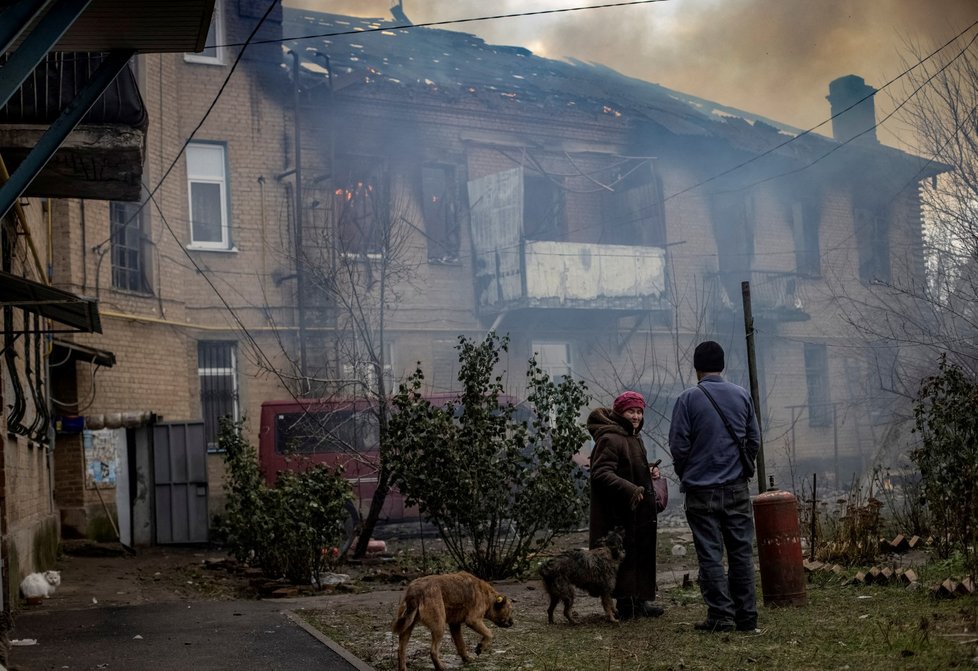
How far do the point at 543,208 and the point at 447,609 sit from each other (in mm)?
19507

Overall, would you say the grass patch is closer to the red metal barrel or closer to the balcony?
the red metal barrel

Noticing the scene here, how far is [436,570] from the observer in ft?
39.5

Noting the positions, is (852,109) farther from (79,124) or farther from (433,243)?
(79,124)

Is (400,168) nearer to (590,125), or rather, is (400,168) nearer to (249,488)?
(590,125)

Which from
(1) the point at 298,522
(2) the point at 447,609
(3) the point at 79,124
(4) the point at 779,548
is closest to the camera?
(2) the point at 447,609

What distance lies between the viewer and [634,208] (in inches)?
1031

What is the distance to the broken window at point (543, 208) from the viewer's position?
25094mm

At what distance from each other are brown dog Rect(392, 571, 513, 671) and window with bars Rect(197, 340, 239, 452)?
14429 mm

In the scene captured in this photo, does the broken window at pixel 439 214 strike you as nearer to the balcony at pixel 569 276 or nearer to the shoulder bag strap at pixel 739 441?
the balcony at pixel 569 276

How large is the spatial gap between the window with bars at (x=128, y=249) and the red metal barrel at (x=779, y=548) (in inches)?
534

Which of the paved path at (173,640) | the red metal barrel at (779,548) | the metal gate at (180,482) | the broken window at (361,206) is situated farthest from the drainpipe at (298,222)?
the red metal barrel at (779,548)

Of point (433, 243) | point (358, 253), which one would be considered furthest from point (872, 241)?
point (358, 253)

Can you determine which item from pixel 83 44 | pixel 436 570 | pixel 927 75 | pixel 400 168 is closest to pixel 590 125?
pixel 400 168

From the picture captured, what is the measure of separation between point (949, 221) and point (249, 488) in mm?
11789
